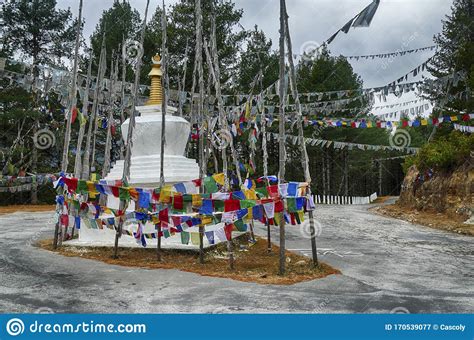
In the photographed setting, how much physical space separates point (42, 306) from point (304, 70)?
114ft

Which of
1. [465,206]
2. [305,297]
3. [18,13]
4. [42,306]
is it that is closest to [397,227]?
[465,206]

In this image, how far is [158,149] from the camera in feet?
44.0

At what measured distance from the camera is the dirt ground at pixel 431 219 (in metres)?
16.5

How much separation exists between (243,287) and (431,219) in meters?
15.4

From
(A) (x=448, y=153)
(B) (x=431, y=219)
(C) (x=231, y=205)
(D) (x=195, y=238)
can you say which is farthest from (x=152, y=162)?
(A) (x=448, y=153)

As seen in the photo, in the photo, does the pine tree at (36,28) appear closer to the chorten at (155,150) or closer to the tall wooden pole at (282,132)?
the chorten at (155,150)

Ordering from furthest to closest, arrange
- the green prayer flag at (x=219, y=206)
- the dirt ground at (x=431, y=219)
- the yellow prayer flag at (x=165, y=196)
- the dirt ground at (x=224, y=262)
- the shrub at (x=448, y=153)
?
1. the shrub at (x=448, y=153)
2. the dirt ground at (x=431, y=219)
3. the yellow prayer flag at (x=165, y=196)
4. the green prayer flag at (x=219, y=206)
5. the dirt ground at (x=224, y=262)

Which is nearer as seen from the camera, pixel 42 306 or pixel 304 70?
pixel 42 306

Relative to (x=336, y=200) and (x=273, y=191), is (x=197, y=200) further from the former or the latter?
(x=336, y=200)

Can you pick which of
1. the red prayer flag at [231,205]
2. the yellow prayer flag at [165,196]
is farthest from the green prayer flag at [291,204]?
the yellow prayer flag at [165,196]

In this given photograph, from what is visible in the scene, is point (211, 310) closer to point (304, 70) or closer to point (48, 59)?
point (48, 59)

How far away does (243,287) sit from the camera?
7266 mm

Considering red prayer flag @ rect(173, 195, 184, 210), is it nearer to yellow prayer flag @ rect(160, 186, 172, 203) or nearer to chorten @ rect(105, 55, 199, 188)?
yellow prayer flag @ rect(160, 186, 172, 203)

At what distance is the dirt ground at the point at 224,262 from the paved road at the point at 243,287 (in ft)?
1.27
